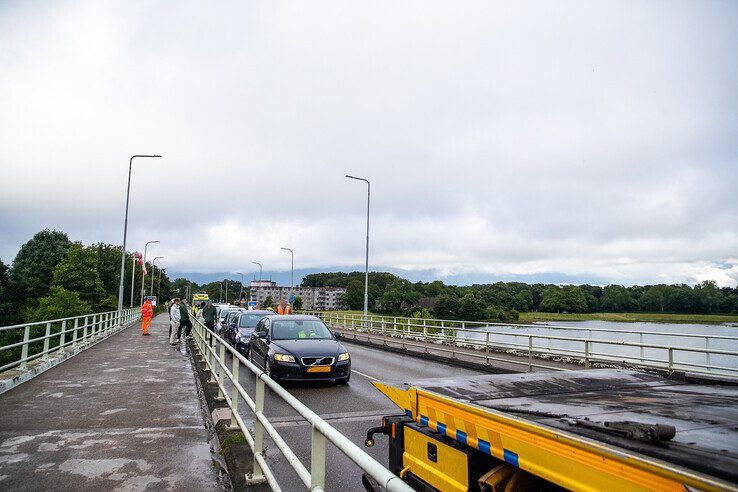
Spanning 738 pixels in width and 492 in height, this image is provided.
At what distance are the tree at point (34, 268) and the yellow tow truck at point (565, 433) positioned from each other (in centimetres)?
9193

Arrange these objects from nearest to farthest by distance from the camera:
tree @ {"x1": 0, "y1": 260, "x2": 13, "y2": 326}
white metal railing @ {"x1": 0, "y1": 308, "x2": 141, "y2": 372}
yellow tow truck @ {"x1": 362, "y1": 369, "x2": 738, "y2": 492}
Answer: yellow tow truck @ {"x1": 362, "y1": 369, "x2": 738, "y2": 492}
white metal railing @ {"x1": 0, "y1": 308, "x2": 141, "y2": 372}
tree @ {"x1": 0, "y1": 260, "x2": 13, "y2": 326}

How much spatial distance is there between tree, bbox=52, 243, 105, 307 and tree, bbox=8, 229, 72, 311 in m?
9.88

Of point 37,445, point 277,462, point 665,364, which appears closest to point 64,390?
point 37,445

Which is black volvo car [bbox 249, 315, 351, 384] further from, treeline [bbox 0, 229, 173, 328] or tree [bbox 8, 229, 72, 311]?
tree [bbox 8, 229, 72, 311]

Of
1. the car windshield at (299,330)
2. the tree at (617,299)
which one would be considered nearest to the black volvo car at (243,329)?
the car windshield at (299,330)

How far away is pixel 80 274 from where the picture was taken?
71.9m

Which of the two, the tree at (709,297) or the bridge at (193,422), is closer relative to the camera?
the bridge at (193,422)

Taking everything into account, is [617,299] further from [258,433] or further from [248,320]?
[258,433]

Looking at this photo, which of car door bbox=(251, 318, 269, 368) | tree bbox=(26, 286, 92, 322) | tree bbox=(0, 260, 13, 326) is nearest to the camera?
car door bbox=(251, 318, 269, 368)

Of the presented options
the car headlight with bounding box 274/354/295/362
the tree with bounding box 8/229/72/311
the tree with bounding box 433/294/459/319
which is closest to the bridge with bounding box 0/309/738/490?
the car headlight with bounding box 274/354/295/362

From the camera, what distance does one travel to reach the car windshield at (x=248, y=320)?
17031 mm

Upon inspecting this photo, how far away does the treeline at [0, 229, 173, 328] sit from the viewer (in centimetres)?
7131

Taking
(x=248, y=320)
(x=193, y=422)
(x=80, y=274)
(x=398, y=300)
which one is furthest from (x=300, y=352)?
(x=398, y=300)

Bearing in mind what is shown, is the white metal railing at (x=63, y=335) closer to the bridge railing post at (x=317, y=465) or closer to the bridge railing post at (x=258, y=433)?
the bridge railing post at (x=258, y=433)
